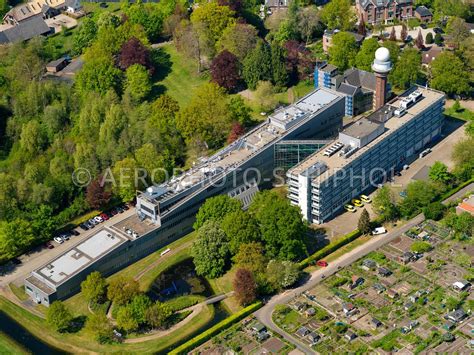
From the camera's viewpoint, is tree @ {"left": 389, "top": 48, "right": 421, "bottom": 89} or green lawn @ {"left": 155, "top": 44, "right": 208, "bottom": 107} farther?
green lawn @ {"left": 155, "top": 44, "right": 208, "bottom": 107}

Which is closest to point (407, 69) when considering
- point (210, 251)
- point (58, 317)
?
point (210, 251)

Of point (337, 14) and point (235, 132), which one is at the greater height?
point (337, 14)

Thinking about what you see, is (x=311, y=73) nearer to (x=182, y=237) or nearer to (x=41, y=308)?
(x=182, y=237)

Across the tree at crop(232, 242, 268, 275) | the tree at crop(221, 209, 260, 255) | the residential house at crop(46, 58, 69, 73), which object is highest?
the residential house at crop(46, 58, 69, 73)

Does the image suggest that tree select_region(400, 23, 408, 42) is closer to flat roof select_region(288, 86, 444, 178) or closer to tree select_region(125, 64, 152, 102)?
flat roof select_region(288, 86, 444, 178)

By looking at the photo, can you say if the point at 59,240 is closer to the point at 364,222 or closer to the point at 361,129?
the point at 364,222

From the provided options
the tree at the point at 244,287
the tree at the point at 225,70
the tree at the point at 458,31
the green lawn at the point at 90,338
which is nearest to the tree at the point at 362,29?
the tree at the point at 458,31

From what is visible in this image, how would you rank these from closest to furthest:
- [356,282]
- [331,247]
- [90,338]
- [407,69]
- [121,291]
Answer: [90,338] → [121,291] → [356,282] → [331,247] → [407,69]

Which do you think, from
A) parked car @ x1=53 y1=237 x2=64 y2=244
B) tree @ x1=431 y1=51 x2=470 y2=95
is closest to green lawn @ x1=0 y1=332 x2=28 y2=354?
parked car @ x1=53 y1=237 x2=64 y2=244
